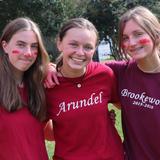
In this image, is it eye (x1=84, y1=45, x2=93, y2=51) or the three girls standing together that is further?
eye (x1=84, y1=45, x2=93, y2=51)

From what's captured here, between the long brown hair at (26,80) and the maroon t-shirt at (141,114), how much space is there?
2.30 ft

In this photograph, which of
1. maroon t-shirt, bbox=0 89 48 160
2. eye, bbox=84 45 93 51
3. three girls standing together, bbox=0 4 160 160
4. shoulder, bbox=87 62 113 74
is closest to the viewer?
maroon t-shirt, bbox=0 89 48 160

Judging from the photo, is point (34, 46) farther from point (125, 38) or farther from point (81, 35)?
point (125, 38)

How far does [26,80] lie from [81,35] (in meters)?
0.62

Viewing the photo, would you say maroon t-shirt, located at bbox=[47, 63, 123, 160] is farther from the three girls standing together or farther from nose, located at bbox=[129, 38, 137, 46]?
nose, located at bbox=[129, 38, 137, 46]

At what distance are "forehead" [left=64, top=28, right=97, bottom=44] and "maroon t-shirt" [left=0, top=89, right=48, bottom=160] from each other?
723mm

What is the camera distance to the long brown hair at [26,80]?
375 centimetres

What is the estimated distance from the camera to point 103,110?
12.7 ft

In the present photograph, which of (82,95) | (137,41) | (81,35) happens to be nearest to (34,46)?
(81,35)

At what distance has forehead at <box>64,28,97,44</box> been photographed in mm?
3826

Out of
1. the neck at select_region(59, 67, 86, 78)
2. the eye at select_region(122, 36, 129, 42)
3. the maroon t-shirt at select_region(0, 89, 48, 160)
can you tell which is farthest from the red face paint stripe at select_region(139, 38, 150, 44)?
the maroon t-shirt at select_region(0, 89, 48, 160)

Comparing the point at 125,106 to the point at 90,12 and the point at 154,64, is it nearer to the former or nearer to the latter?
the point at 154,64

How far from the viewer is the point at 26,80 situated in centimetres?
402

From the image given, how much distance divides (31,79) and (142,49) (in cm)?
96
